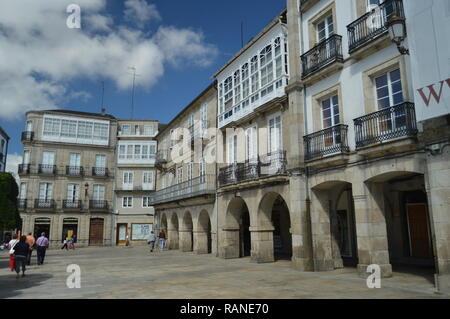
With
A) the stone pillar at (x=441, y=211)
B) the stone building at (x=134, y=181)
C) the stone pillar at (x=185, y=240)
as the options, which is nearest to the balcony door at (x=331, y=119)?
the stone pillar at (x=441, y=211)

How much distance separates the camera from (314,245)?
12.3 meters

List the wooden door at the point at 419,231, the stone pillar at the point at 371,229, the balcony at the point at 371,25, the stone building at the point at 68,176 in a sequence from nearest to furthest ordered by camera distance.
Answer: the balcony at the point at 371,25 → the stone pillar at the point at 371,229 → the wooden door at the point at 419,231 → the stone building at the point at 68,176

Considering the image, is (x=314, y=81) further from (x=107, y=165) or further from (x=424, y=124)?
(x=107, y=165)

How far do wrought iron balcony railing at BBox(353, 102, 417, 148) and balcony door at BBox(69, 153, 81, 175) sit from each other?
32953 millimetres

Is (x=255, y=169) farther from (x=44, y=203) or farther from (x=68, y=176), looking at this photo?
(x=44, y=203)

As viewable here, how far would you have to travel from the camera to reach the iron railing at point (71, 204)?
119 ft

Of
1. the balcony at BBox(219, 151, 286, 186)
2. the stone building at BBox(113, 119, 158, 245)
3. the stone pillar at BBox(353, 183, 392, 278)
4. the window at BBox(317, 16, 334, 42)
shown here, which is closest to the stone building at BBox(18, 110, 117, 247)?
the stone building at BBox(113, 119, 158, 245)

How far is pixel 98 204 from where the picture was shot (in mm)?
37594

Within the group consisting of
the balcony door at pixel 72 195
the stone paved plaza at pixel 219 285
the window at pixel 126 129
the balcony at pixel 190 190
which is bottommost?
the stone paved plaza at pixel 219 285

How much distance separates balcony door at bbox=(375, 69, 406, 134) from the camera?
959cm

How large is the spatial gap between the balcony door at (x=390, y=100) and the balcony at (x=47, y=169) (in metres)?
33.9

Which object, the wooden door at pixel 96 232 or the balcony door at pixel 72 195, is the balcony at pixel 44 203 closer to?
the balcony door at pixel 72 195

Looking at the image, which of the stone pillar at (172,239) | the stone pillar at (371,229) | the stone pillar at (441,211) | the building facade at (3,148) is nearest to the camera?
the stone pillar at (441,211)
